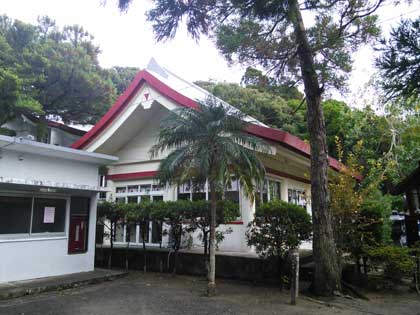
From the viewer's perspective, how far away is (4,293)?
6.97 m

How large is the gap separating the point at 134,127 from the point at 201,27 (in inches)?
252

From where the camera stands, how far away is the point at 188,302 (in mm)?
6930

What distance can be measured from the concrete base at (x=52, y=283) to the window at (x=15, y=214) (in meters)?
1.23

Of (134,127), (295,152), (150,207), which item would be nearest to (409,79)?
(295,152)

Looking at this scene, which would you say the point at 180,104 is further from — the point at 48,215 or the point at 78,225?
the point at 48,215

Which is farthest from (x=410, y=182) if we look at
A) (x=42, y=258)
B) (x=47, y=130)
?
(x=47, y=130)

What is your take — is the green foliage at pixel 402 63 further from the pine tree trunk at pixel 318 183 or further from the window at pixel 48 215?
the window at pixel 48 215

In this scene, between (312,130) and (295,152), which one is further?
(295,152)

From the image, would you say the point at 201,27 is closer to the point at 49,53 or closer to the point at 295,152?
the point at 295,152

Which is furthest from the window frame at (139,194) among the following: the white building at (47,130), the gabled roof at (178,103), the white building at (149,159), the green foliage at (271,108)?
the green foliage at (271,108)

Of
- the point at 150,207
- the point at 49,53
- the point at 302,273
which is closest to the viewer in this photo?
the point at 302,273

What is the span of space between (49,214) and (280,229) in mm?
6032

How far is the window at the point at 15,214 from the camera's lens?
7.98 m

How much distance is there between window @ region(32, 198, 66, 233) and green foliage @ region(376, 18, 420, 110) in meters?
8.36
